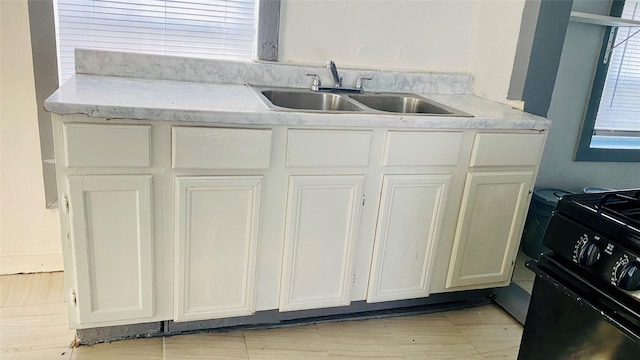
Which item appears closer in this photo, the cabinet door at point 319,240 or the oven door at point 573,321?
the oven door at point 573,321

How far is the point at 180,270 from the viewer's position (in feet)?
5.85

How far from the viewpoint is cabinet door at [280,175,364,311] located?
6.05 feet

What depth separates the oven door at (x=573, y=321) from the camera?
3.42 ft

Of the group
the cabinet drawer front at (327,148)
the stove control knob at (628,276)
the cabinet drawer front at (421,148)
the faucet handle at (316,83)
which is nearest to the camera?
the stove control knob at (628,276)

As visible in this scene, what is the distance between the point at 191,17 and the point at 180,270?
1111mm

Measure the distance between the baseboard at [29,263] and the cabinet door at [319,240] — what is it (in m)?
1.15

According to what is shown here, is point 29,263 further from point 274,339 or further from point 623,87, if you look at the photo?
point 623,87

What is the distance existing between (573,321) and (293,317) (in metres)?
1.18

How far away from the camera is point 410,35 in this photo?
2.47 meters

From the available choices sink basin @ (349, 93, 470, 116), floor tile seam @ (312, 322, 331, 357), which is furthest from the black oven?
sink basin @ (349, 93, 470, 116)

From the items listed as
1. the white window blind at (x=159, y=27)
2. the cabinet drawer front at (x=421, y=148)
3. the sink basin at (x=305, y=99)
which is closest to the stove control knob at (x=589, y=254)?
the cabinet drawer front at (x=421, y=148)

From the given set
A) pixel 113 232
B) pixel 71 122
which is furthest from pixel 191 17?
pixel 113 232

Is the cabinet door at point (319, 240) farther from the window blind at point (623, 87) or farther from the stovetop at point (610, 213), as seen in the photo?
the window blind at point (623, 87)

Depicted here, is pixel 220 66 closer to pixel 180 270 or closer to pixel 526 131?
pixel 180 270
